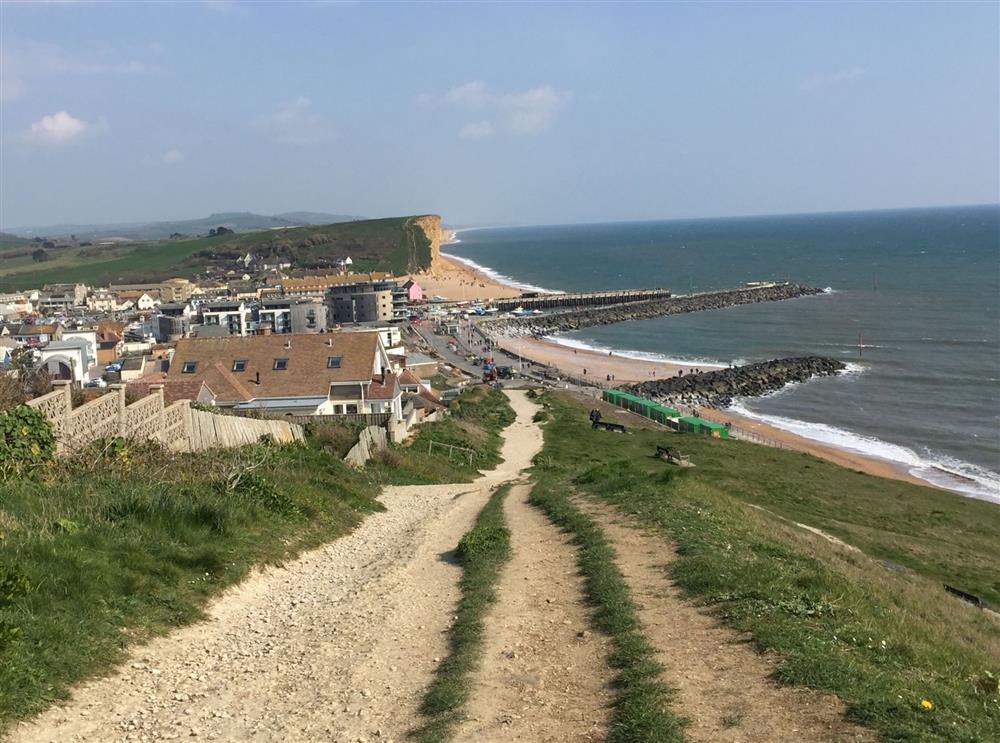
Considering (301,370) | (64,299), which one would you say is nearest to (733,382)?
(301,370)

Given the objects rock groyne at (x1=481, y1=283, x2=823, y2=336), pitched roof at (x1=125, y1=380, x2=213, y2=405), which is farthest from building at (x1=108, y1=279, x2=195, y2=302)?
pitched roof at (x1=125, y1=380, x2=213, y2=405)

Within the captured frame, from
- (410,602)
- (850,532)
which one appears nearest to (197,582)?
(410,602)

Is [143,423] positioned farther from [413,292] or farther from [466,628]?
[413,292]

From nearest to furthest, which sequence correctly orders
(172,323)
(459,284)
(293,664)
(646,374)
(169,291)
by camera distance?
(293,664)
(646,374)
(172,323)
(169,291)
(459,284)

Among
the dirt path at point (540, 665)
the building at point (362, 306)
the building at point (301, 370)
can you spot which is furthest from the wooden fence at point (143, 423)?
the building at point (362, 306)

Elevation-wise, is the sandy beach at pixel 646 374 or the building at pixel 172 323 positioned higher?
the building at pixel 172 323

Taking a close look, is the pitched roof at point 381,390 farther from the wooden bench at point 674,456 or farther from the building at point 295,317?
the building at point 295,317

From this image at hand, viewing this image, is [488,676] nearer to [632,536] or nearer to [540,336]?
[632,536]
